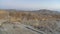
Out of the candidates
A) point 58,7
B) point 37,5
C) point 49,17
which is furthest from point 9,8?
point 58,7

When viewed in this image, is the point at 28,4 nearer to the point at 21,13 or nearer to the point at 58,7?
the point at 21,13

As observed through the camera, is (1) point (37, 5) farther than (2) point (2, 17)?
Yes

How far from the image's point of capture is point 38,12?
2.85 metres

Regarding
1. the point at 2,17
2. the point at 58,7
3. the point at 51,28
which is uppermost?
the point at 58,7

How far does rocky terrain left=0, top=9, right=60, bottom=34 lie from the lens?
2.45 m

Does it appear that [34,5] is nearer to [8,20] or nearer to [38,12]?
[38,12]

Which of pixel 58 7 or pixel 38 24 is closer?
pixel 38 24

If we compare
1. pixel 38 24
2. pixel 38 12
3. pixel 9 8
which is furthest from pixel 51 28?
pixel 9 8

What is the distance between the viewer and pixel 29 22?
104 inches

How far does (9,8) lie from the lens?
2.82 metres

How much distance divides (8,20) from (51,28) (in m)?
0.80

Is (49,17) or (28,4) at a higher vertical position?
(28,4)

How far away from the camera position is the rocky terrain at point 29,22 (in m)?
2.45

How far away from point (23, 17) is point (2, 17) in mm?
398
